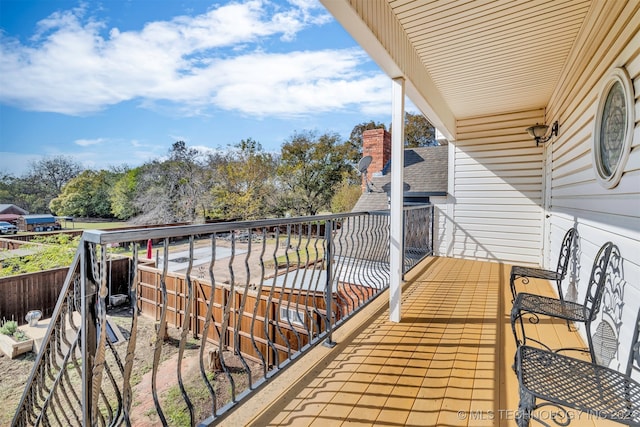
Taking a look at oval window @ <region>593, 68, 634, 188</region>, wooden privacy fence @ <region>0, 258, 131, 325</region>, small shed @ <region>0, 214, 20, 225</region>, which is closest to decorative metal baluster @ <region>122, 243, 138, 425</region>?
oval window @ <region>593, 68, 634, 188</region>

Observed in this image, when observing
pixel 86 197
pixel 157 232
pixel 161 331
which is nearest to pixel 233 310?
pixel 161 331

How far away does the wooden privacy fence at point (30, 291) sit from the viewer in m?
7.81

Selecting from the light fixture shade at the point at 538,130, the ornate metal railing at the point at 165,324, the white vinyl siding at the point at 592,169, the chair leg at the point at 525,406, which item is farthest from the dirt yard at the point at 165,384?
the light fixture shade at the point at 538,130

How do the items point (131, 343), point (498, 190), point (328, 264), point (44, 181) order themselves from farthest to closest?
point (44, 181), point (498, 190), point (328, 264), point (131, 343)

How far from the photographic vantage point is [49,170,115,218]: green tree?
56.9 feet

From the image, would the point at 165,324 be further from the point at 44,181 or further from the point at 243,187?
the point at 44,181

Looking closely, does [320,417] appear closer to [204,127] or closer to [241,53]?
[241,53]

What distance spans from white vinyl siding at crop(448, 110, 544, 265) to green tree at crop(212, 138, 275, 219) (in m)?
12.3

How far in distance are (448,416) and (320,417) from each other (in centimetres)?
66

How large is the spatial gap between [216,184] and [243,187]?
1.53 meters

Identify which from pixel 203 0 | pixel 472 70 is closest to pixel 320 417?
pixel 472 70

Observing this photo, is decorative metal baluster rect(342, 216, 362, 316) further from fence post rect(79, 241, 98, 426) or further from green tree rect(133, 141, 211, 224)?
green tree rect(133, 141, 211, 224)

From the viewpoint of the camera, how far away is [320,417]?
155cm

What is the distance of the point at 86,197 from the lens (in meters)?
18.2
